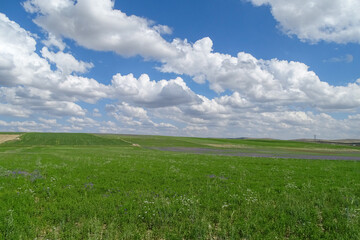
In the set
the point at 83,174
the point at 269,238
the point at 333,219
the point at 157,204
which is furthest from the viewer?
the point at 83,174

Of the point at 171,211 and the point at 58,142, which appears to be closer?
the point at 171,211

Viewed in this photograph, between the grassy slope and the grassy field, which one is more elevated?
the grassy field

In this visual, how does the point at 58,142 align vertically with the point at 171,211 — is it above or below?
below

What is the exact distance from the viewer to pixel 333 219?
9195mm

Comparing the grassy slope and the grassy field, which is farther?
the grassy slope

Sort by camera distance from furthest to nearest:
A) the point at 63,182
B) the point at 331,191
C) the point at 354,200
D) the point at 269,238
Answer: the point at 63,182 < the point at 331,191 < the point at 354,200 < the point at 269,238

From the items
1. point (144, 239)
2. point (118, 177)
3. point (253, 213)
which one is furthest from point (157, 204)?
point (118, 177)

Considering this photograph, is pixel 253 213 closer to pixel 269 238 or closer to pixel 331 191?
pixel 269 238

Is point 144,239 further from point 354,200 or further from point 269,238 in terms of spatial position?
point 354,200

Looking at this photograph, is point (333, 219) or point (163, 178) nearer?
point (333, 219)

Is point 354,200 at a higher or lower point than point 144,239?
higher

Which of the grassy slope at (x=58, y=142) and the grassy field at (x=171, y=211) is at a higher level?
the grassy field at (x=171, y=211)

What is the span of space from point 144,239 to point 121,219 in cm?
187

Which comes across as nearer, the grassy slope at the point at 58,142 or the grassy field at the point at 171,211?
the grassy field at the point at 171,211
